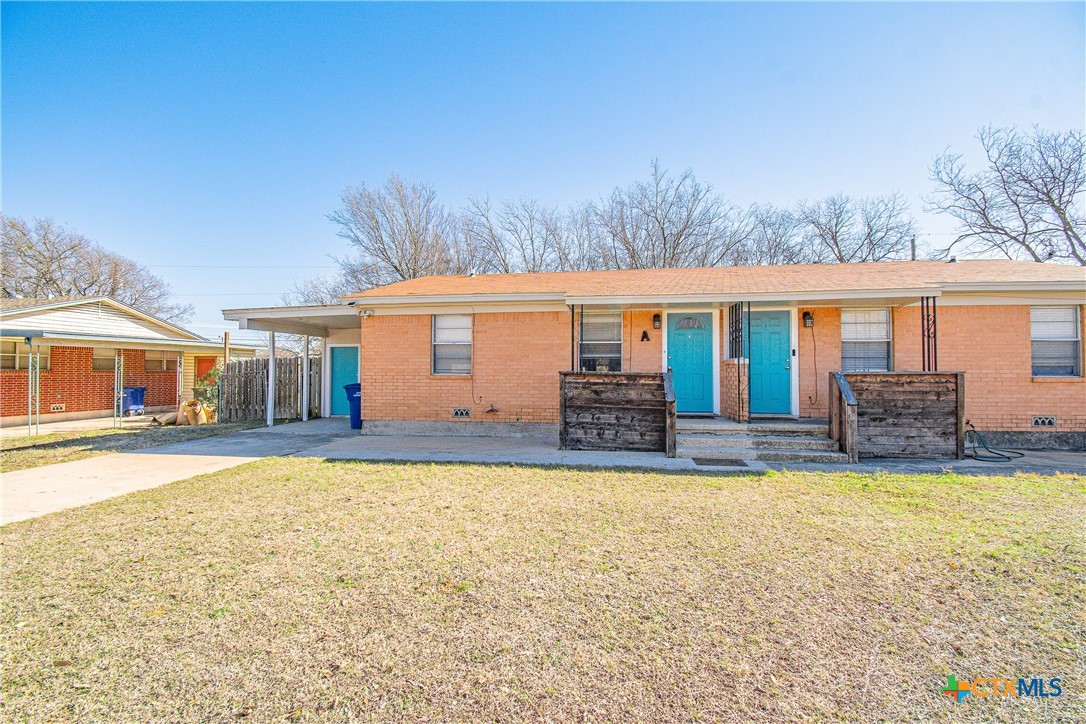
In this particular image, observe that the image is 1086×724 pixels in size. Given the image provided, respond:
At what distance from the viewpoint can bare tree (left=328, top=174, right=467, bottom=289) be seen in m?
26.3

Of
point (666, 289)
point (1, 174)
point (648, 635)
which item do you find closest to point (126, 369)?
point (1, 174)

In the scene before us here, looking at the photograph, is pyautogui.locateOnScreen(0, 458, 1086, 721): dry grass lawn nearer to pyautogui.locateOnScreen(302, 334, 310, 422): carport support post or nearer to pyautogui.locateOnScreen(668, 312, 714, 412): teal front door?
pyautogui.locateOnScreen(668, 312, 714, 412): teal front door

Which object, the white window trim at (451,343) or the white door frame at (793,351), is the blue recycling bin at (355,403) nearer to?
the white window trim at (451,343)

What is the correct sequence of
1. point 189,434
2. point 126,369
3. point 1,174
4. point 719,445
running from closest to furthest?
point 1,174, point 719,445, point 189,434, point 126,369

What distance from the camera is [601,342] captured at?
1030 cm

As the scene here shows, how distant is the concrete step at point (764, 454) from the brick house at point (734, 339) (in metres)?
1.12

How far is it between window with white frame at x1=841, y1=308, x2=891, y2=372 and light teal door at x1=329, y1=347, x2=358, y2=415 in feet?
40.5

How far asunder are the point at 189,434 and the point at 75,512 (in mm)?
6913

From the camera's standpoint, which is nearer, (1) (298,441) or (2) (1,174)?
(2) (1,174)

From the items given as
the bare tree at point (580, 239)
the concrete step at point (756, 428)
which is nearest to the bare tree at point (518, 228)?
the bare tree at point (580, 239)

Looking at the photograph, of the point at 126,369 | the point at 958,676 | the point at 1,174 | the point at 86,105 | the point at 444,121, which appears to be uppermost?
the point at 444,121

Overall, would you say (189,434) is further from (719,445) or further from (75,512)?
(719,445)

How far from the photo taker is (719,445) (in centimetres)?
802

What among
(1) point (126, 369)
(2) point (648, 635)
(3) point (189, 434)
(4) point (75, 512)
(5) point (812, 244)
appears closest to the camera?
(2) point (648, 635)
